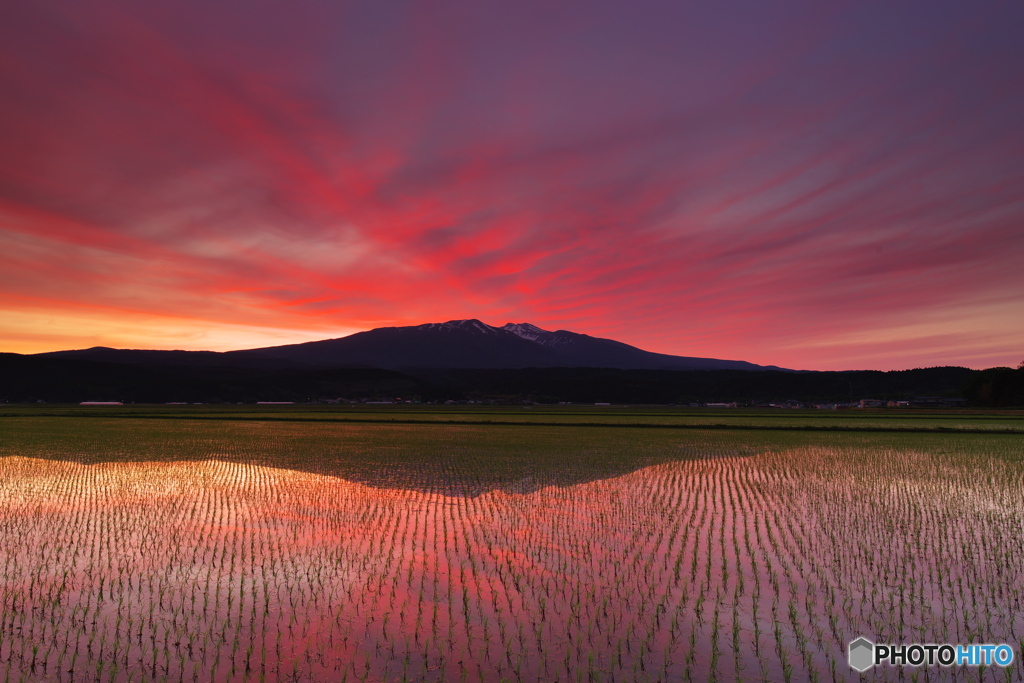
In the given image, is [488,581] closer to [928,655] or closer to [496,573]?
[496,573]

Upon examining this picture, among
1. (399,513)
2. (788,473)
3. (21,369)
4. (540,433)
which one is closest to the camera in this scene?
(399,513)

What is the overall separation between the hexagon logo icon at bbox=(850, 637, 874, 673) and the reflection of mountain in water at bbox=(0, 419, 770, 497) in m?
11.4

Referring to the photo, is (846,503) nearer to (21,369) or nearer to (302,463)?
(302,463)

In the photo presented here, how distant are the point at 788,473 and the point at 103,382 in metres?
223

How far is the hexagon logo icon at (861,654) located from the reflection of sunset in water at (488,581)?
165 millimetres

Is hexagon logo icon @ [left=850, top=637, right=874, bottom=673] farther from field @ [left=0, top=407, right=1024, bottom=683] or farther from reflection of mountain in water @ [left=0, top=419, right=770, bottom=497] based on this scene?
reflection of mountain in water @ [left=0, top=419, right=770, bottom=497]

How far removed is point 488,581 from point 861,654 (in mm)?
5388

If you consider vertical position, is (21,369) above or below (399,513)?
above

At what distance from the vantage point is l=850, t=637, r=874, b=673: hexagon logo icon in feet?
20.7

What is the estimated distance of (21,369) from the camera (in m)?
173

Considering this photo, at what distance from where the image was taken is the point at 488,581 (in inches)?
356

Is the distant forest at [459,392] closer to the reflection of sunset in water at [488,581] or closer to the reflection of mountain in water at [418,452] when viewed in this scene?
the reflection of mountain in water at [418,452]

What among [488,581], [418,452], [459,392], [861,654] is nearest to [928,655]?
[861,654]

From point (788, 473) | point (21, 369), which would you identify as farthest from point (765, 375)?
point (21, 369)
